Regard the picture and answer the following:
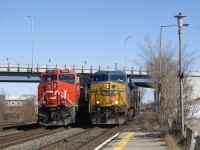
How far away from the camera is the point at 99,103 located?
98.0 feet

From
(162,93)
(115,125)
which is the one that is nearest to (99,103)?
(115,125)

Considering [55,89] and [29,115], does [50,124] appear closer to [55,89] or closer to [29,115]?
[55,89]

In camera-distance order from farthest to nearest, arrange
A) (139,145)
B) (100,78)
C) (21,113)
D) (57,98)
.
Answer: (21,113)
(100,78)
(57,98)
(139,145)

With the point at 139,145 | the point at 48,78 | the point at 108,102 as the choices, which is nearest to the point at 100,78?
the point at 108,102

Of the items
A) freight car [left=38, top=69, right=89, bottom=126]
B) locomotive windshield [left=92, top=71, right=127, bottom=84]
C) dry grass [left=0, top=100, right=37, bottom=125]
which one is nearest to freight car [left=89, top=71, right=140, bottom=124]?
locomotive windshield [left=92, top=71, right=127, bottom=84]

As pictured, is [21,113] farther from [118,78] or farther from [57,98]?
[118,78]

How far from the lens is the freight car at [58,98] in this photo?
94.6ft

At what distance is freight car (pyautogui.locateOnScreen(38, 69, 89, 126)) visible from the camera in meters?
28.8

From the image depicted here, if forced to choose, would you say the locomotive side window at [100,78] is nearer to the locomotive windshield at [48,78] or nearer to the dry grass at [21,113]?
the locomotive windshield at [48,78]

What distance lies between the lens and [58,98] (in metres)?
29.1

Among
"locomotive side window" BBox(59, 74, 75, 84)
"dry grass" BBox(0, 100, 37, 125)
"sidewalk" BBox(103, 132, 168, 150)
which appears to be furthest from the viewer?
"dry grass" BBox(0, 100, 37, 125)

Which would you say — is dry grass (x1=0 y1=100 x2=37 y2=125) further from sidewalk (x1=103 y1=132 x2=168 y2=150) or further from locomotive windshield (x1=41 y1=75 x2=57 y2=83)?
sidewalk (x1=103 y1=132 x2=168 y2=150)

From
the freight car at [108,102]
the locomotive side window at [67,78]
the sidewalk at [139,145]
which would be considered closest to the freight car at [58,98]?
the locomotive side window at [67,78]

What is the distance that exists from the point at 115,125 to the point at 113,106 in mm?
2793
